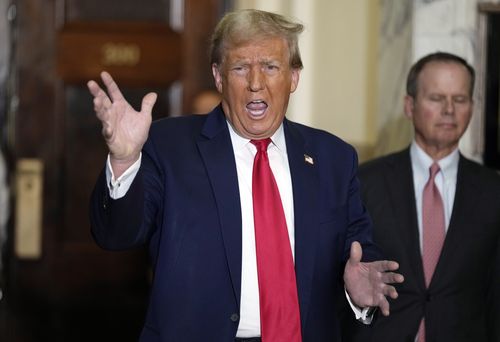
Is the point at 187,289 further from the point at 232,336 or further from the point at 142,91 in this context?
the point at 142,91

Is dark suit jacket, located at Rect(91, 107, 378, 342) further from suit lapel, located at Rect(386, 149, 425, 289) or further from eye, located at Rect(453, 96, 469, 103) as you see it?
eye, located at Rect(453, 96, 469, 103)

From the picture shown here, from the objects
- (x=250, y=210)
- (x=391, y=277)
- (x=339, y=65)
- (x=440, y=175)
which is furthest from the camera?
(x=339, y=65)

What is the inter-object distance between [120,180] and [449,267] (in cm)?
143

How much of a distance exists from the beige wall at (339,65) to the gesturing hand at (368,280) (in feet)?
8.00

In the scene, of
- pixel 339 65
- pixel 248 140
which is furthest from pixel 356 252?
pixel 339 65

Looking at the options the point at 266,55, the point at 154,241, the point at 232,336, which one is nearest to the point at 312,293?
the point at 232,336

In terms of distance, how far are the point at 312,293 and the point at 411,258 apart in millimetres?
806

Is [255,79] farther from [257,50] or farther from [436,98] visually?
[436,98]

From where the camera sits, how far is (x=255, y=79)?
2980mm

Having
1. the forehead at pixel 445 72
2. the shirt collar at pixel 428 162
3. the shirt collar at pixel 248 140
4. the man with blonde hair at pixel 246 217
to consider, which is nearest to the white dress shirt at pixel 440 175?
the shirt collar at pixel 428 162

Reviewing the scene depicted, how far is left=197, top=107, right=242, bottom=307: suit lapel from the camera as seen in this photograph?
287cm

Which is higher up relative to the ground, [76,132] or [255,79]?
[255,79]

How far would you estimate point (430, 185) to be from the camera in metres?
3.83

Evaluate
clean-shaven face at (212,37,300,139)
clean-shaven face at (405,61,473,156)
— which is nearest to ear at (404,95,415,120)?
clean-shaven face at (405,61,473,156)
